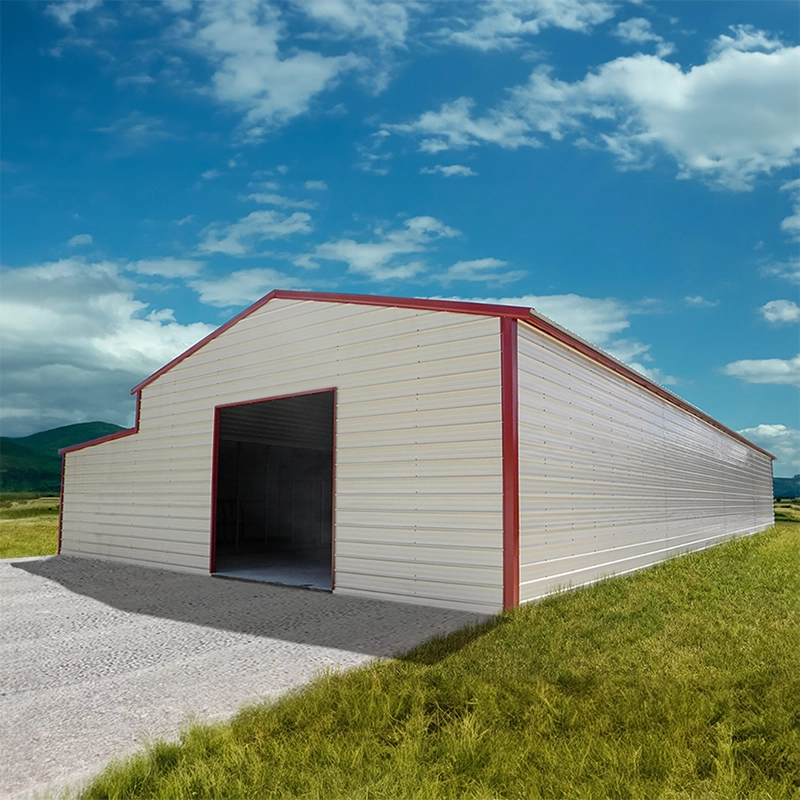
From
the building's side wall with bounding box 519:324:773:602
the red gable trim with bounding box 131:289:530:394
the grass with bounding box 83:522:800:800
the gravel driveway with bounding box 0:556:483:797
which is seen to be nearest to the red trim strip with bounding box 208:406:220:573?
the gravel driveway with bounding box 0:556:483:797

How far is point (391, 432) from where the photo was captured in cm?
855

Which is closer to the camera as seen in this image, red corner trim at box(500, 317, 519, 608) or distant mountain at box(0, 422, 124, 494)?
red corner trim at box(500, 317, 519, 608)

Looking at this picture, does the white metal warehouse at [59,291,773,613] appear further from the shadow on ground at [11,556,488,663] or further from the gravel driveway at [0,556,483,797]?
the gravel driveway at [0,556,483,797]

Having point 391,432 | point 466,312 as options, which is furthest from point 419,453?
point 466,312

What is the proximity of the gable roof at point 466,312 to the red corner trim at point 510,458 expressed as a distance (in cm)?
20

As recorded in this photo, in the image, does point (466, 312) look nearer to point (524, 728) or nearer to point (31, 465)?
point (524, 728)

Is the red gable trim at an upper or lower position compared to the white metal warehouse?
upper

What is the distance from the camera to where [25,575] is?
38.9ft

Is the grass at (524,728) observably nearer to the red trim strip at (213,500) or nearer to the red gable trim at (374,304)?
the red gable trim at (374,304)

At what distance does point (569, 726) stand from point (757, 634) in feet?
10.9

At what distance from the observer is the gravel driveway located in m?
4.00

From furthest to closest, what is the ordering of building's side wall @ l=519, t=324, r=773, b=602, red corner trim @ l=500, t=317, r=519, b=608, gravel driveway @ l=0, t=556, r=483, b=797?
building's side wall @ l=519, t=324, r=773, b=602 < red corner trim @ l=500, t=317, r=519, b=608 < gravel driveway @ l=0, t=556, r=483, b=797

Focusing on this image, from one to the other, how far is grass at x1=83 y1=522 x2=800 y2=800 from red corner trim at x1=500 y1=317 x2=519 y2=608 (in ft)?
2.91

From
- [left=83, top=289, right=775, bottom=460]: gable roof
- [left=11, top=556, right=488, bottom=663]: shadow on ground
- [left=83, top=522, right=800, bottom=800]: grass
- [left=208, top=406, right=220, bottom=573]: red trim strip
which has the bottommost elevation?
[left=11, top=556, right=488, bottom=663]: shadow on ground
